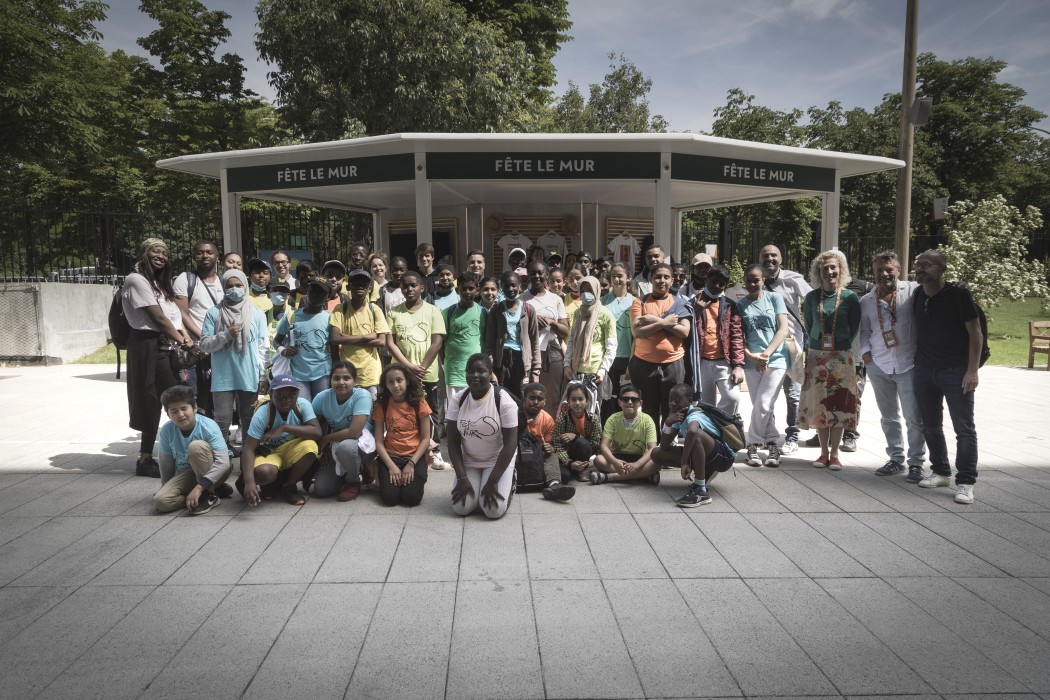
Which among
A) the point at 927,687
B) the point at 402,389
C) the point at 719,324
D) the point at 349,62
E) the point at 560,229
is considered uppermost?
the point at 349,62

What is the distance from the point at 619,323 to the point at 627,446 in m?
1.57

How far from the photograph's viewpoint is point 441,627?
137 inches

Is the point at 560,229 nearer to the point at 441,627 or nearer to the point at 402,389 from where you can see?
the point at 402,389

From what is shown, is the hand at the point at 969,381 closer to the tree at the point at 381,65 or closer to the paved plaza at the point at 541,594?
the paved plaza at the point at 541,594

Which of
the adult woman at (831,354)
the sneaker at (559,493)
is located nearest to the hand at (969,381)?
the adult woman at (831,354)

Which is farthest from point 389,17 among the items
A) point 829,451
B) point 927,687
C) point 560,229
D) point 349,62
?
point 927,687

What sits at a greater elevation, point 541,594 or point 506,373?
point 506,373

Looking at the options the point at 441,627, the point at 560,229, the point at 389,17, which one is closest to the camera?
the point at 441,627

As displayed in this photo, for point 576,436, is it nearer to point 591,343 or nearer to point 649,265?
point 591,343

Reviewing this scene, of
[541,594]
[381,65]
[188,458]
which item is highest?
[381,65]

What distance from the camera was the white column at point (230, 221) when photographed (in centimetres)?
1117

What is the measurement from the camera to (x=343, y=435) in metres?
5.59

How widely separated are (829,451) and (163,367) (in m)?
6.18

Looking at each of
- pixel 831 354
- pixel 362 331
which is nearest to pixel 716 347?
pixel 831 354
